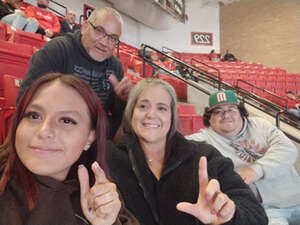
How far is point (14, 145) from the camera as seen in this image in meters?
0.70

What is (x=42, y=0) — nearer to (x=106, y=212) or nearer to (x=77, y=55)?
(x=77, y=55)

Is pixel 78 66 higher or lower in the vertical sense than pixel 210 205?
higher

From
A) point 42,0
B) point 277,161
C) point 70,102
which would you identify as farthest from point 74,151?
point 42,0

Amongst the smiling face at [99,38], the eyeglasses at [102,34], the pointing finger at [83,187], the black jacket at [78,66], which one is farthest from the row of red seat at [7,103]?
the pointing finger at [83,187]

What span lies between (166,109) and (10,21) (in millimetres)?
2970

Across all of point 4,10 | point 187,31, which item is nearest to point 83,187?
point 4,10

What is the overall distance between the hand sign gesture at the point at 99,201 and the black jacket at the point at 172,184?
36cm

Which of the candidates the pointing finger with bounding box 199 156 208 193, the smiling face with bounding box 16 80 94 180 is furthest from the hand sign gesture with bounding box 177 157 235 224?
the smiling face with bounding box 16 80 94 180

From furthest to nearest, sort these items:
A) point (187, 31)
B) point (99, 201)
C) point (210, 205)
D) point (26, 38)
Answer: point (187, 31), point (26, 38), point (210, 205), point (99, 201)

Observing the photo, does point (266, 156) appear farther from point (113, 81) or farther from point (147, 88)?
point (113, 81)

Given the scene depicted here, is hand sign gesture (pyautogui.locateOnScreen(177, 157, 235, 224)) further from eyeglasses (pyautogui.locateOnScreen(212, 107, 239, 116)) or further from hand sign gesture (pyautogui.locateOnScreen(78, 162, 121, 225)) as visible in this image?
eyeglasses (pyautogui.locateOnScreen(212, 107, 239, 116))

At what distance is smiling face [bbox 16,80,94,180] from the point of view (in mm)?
655

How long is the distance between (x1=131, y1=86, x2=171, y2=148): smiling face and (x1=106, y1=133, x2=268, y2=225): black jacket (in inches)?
3.9

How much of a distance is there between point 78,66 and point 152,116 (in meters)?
0.62
